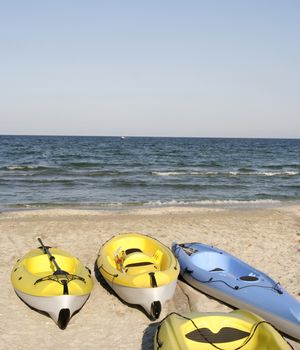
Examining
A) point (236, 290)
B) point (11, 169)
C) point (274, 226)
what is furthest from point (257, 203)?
point (11, 169)

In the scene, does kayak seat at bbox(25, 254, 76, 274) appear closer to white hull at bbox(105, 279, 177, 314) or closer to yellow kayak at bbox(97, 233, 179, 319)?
yellow kayak at bbox(97, 233, 179, 319)

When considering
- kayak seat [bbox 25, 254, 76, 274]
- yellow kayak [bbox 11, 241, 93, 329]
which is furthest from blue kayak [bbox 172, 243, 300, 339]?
kayak seat [bbox 25, 254, 76, 274]

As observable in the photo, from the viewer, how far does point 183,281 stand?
28.6ft

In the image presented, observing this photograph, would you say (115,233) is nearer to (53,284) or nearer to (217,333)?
(53,284)

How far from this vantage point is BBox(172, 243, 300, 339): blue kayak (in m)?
6.66

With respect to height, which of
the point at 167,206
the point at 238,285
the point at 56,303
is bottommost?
the point at 167,206

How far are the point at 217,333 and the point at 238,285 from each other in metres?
1.98

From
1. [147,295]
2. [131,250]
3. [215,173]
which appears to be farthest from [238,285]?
[215,173]

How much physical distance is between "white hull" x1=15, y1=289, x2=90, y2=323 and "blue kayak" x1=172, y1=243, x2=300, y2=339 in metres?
2.51

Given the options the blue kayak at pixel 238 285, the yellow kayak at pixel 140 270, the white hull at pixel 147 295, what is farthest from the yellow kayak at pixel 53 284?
the blue kayak at pixel 238 285

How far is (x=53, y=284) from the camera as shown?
6.96m

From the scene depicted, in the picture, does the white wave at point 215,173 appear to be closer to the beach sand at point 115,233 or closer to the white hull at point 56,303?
the beach sand at point 115,233

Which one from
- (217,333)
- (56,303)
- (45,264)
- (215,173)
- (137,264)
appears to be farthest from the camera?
(215,173)

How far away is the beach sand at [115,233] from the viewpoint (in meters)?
6.58
